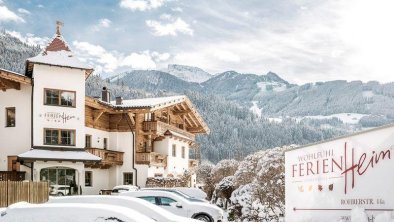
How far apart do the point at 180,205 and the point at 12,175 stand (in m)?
17.5

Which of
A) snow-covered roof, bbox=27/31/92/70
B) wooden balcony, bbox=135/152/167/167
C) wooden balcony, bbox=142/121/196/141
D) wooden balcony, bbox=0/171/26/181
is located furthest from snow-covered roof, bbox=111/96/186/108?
wooden balcony, bbox=0/171/26/181

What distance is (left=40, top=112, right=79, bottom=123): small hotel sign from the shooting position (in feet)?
115

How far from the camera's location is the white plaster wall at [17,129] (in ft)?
115

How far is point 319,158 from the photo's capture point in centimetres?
1335

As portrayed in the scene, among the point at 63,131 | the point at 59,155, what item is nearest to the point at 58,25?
the point at 63,131

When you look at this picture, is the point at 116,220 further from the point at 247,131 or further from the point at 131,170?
the point at 247,131

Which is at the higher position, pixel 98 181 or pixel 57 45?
pixel 57 45

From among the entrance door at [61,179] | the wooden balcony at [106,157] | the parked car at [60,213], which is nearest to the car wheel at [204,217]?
the parked car at [60,213]

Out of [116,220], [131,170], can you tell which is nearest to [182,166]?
[131,170]

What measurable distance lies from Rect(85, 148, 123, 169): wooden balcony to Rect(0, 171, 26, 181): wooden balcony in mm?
4924

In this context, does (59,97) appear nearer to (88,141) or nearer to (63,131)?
(63,131)

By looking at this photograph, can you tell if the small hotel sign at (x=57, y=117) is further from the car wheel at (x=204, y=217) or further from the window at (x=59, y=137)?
the car wheel at (x=204, y=217)

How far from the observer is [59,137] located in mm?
35625

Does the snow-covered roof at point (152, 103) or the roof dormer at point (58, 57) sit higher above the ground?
the roof dormer at point (58, 57)
